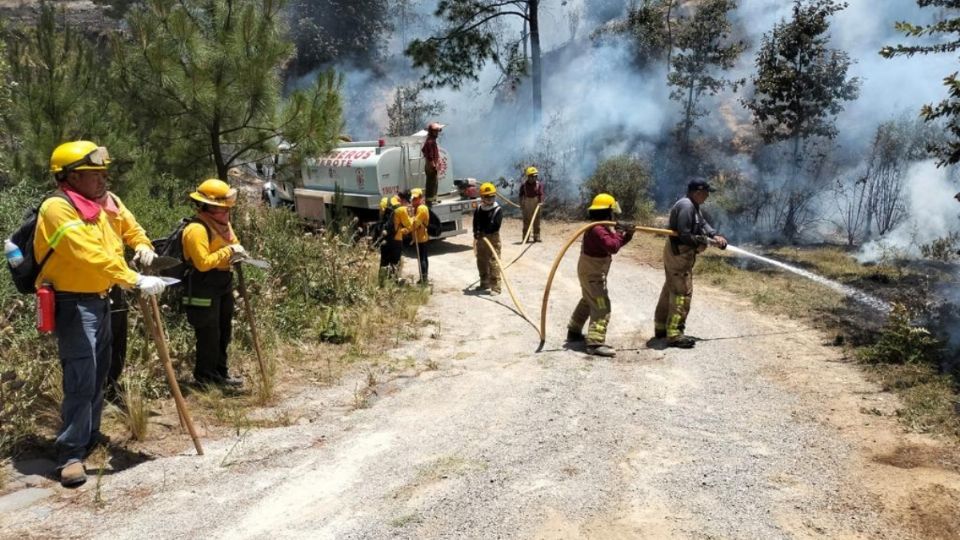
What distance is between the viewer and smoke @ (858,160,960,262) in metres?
11.8

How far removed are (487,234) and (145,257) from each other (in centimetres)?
577

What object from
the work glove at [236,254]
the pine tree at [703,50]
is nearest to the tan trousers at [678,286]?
the work glove at [236,254]

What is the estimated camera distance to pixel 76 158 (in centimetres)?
390

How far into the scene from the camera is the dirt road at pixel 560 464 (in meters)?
3.55

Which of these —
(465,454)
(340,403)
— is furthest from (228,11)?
(465,454)

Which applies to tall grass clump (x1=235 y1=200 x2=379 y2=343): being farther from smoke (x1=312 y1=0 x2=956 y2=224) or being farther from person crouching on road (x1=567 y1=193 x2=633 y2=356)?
smoke (x1=312 y1=0 x2=956 y2=224)

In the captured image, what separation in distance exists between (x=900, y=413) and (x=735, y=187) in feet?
40.0

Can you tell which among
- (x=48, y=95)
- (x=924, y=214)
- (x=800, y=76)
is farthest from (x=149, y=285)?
(x=924, y=214)

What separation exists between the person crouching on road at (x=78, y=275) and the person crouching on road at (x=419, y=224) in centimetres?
539

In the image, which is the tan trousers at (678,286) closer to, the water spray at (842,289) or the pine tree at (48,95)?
the water spray at (842,289)

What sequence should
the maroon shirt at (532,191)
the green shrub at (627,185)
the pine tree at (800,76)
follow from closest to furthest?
1. the pine tree at (800,76)
2. the maroon shirt at (532,191)
3. the green shrub at (627,185)

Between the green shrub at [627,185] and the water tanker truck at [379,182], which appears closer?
the water tanker truck at [379,182]

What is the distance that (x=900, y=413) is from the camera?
505cm

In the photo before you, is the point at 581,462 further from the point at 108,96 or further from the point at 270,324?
the point at 108,96
